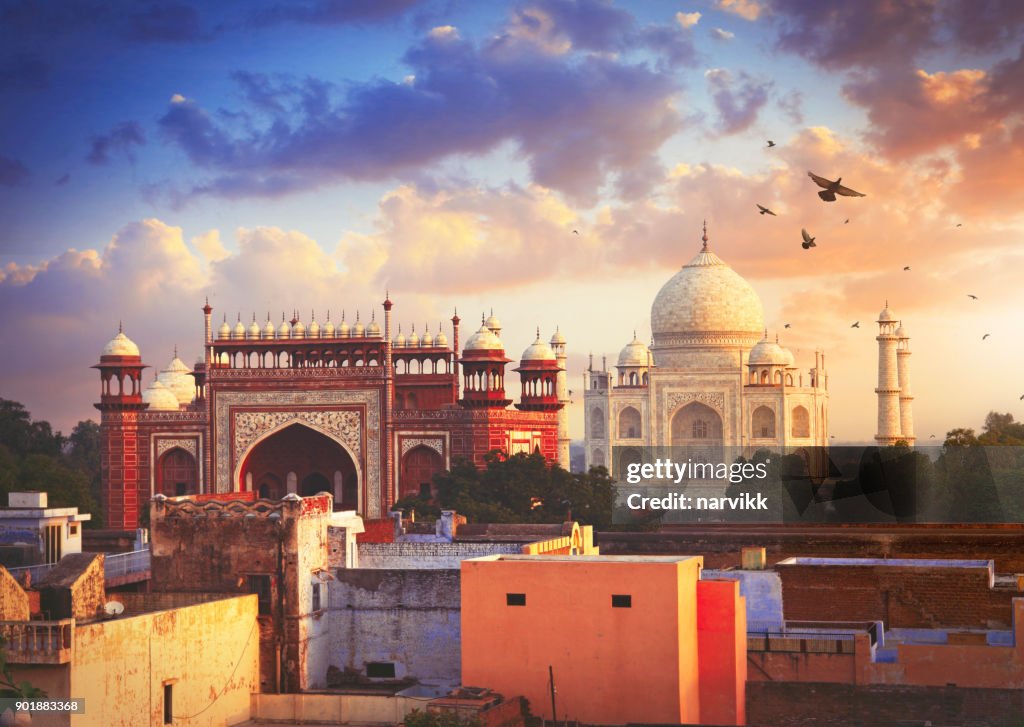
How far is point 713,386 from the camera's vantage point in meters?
42.7

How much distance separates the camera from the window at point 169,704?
15.3m

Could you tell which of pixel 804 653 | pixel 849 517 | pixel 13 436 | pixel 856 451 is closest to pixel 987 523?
pixel 849 517

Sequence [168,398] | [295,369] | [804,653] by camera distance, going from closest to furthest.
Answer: [804,653], [295,369], [168,398]

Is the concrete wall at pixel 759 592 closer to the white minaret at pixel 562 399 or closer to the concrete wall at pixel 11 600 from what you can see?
the concrete wall at pixel 11 600

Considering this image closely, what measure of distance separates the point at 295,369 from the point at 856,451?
1238 cm

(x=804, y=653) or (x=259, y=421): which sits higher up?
(x=259, y=421)

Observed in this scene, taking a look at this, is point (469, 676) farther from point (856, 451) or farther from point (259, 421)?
point (856, 451)

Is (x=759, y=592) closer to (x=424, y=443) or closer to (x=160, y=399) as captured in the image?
(x=424, y=443)

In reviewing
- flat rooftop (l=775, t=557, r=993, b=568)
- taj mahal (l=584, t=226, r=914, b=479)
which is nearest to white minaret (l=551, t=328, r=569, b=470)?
taj mahal (l=584, t=226, r=914, b=479)

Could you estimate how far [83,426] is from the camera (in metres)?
58.4

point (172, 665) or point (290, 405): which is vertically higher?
point (290, 405)

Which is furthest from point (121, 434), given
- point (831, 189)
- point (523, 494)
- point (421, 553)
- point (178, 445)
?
point (831, 189)

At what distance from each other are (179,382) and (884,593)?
26.1 m

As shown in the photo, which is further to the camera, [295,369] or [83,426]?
[83,426]
